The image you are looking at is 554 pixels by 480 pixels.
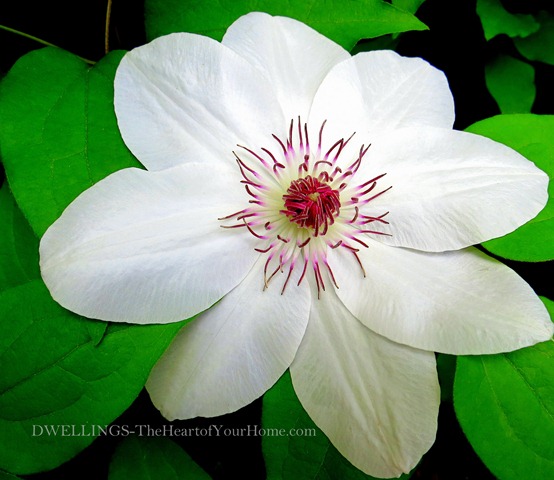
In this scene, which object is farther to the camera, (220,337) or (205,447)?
(205,447)

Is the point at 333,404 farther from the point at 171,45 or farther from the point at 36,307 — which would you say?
the point at 171,45

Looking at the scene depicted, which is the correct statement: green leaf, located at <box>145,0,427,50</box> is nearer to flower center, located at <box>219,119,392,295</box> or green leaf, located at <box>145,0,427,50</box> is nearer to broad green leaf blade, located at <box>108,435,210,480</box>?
flower center, located at <box>219,119,392,295</box>

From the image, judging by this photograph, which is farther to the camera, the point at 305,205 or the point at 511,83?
the point at 511,83

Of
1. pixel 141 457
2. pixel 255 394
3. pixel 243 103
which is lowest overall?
pixel 141 457

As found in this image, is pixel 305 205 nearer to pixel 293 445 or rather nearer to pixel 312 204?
pixel 312 204

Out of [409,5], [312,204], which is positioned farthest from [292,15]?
[312,204]

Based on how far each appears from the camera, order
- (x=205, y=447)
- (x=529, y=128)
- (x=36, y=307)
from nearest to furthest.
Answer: (x=36, y=307) → (x=529, y=128) → (x=205, y=447)

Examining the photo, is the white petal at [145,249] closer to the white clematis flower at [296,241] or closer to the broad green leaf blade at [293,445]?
the white clematis flower at [296,241]

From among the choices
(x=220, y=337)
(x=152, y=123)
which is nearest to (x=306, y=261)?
(x=220, y=337)
